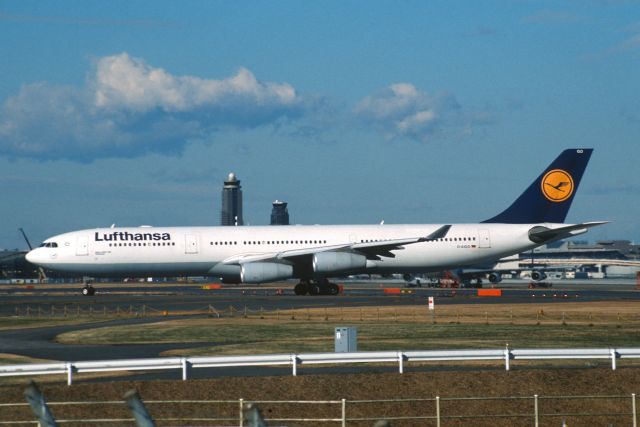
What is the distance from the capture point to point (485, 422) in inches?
949

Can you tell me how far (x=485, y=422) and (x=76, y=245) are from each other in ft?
161

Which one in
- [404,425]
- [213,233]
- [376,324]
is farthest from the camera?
[213,233]

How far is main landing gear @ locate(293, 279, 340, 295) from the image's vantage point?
7012cm

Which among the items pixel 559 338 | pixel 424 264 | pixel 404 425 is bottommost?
pixel 404 425

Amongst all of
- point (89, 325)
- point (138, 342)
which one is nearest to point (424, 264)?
point (89, 325)

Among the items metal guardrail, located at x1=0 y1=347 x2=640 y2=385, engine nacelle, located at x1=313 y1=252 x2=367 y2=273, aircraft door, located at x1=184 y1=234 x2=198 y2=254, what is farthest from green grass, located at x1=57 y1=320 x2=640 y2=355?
aircraft door, located at x1=184 y1=234 x2=198 y2=254

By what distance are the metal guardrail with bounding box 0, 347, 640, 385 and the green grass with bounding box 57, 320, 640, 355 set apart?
7.93 meters

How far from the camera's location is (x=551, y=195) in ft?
232

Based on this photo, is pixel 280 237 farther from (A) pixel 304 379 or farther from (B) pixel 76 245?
(A) pixel 304 379

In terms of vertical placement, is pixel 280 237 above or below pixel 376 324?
above

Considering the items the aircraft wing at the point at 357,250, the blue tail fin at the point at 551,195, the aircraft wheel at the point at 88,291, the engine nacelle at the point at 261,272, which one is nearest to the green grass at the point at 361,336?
the engine nacelle at the point at 261,272

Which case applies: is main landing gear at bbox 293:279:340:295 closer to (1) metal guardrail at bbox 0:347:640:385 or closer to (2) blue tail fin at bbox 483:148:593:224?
(2) blue tail fin at bbox 483:148:593:224

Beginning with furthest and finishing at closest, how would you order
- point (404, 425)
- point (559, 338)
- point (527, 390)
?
point (559, 338) < point (527, 390) < point (404, 425)

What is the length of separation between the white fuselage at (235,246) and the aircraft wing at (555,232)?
539 millimetres
